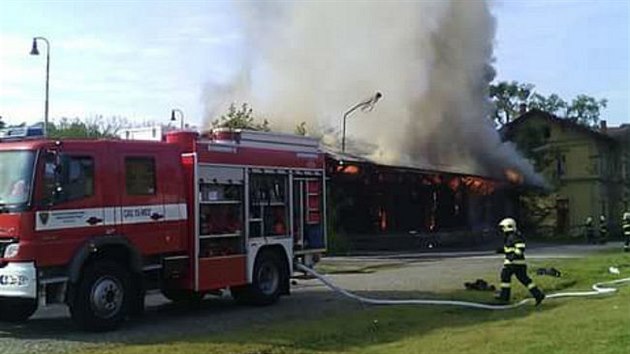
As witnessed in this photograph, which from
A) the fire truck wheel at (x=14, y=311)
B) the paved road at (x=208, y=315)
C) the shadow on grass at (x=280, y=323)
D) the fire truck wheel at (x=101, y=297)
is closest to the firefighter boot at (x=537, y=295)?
the shadow on grass at (x=280, y=323)

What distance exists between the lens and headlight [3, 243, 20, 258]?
10.9m

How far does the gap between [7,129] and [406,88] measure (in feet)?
131

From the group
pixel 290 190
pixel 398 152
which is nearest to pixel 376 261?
pixel 290 190

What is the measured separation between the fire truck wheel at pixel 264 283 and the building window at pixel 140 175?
252 centimetres

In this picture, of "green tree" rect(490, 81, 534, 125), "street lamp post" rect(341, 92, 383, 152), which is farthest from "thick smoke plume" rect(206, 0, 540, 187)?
"green tree" rect(490, 81, 534, 125)

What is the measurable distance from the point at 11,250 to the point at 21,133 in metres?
1.68

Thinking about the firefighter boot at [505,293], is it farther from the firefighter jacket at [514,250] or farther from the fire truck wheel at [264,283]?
the fire truck wheel at [264,283]

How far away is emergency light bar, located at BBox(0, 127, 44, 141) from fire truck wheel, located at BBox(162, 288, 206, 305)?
2.94 m

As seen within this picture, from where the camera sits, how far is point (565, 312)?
13039 millimetres

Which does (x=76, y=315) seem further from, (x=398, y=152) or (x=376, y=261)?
(x=398, y=152)

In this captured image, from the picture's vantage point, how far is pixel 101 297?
11.6 metres

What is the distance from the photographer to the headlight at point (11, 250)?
1085 centimetres

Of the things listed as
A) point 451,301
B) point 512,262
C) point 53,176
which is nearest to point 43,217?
point 53,176

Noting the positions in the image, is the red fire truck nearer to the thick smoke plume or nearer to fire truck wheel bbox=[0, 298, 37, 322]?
fire truck wheel bbox=[0, 298, 37, 322]
